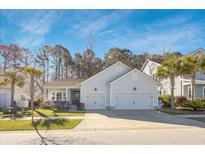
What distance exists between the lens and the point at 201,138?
10.3 m

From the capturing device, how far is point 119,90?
25953 mm

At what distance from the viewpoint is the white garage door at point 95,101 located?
A: 87.2 feet

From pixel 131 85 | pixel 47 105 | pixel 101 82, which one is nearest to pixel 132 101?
pixel 131 85

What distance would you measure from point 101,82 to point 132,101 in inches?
A: 143

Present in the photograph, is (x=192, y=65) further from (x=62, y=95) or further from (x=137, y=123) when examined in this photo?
(x=62, y=95)

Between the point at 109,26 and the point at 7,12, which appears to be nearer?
the point at 7,12

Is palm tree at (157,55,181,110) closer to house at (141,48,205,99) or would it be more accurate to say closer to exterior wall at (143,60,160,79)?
house at (141,48,205,99)

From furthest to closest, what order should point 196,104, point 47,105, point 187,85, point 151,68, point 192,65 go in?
point 151,68
point 187,85
point 47,105
point 196,104
point 192,65

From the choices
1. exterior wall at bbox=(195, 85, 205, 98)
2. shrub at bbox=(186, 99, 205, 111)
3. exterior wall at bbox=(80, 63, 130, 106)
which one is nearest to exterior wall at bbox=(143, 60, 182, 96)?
exterior wall at bbox=(195, 85, 205, 98)

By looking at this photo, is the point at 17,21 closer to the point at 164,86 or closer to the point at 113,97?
the point at 113,97

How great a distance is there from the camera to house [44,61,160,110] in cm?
2594
